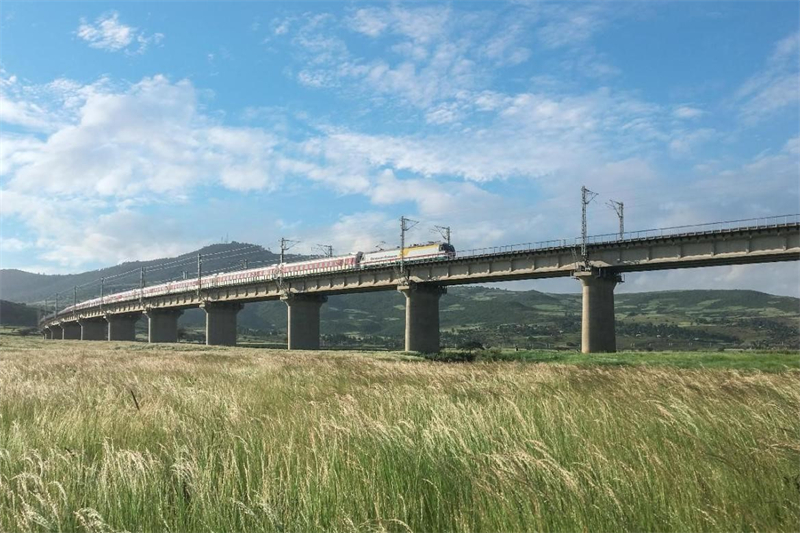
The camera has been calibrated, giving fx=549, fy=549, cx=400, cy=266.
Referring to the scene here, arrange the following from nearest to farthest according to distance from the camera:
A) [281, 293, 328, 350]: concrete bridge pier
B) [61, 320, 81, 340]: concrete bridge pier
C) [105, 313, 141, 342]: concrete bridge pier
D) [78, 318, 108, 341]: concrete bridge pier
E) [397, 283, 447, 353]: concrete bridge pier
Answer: [397, 283, 447, 353]: concrete bridge pier < [281, 293, 328, 350]: concrete bridge pier < [105, 313, 141, 342]: concrete bridge pier < [78, 318, 108, 341]: concrete bridge pier < [61, 320, 81, 340]: concrete bridge pier

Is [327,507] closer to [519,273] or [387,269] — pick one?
[519,273]

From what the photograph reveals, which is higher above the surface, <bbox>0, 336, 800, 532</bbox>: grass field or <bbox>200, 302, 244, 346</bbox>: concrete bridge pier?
<bbox>0, 336, 800, 532</bbox>: grass field

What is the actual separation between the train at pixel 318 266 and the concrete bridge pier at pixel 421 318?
12.4 feet

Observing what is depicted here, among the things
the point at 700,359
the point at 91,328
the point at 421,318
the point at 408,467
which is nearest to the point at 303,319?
the point at 421,318

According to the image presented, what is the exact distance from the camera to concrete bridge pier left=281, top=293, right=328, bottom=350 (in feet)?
257

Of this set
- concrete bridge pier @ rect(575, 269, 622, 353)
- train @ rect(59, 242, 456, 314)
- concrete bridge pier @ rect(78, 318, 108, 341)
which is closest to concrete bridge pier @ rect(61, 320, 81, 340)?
concrete bridge pier @ rect(78, 318, 108, 341)

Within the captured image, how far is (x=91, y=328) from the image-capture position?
14112 cm

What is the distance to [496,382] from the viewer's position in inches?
393

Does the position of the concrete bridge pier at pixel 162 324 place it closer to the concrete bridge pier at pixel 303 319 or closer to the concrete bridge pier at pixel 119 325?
the concrete bridge pier at pixel 119 325

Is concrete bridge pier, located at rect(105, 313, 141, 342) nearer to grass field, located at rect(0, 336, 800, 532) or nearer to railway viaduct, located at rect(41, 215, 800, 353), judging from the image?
railway viaduct, located at rect(41, 215, 800, 353)

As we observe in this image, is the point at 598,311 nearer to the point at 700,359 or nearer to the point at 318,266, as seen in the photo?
the point at 700,359

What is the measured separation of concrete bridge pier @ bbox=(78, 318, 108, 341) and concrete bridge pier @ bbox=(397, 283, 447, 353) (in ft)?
336

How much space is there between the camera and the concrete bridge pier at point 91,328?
5399 inches

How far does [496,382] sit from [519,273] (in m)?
51.8
